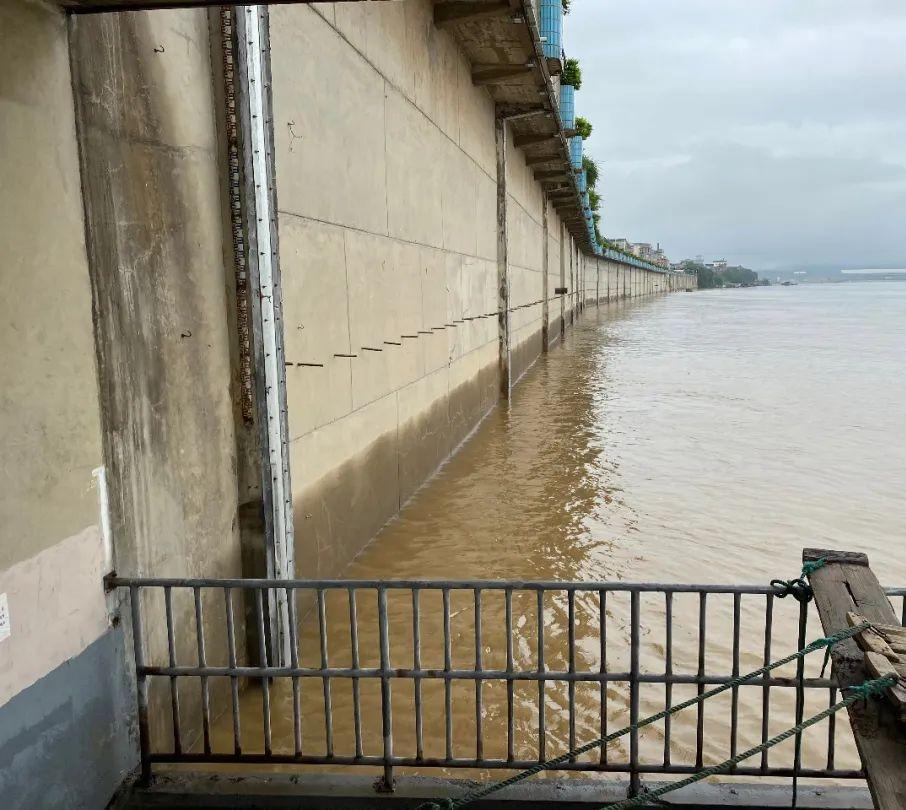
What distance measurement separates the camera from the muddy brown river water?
5316 mm

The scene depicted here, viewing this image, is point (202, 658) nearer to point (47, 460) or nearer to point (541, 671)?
point (47, 460)

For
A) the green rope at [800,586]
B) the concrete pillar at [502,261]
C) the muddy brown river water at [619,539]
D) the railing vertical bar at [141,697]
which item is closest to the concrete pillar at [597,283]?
the muddy brown river water at [619,539]

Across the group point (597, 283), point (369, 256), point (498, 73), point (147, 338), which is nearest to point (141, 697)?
point (147, 338)

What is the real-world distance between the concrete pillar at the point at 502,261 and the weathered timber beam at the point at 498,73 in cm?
283

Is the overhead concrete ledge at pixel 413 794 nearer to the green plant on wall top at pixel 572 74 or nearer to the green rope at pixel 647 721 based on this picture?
the green rope at pixel 647 721

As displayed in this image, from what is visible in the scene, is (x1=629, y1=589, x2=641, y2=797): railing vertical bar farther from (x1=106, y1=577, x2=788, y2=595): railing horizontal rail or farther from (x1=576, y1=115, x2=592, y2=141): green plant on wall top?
(x1=576, y1=115, x2=592, y2=141): green plant on wall top

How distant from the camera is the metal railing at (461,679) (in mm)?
3961

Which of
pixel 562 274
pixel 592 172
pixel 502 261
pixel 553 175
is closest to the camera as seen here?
pixel 502 261

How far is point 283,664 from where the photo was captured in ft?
17.8

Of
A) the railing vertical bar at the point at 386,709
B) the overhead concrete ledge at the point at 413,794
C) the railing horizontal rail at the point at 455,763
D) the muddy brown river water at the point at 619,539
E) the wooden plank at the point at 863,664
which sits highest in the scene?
the wooden plank at the point at 863,664

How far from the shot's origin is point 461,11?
11992 mm

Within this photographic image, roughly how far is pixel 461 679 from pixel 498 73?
42.8 feet

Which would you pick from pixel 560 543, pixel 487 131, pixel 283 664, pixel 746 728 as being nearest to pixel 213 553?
pixel 283 664

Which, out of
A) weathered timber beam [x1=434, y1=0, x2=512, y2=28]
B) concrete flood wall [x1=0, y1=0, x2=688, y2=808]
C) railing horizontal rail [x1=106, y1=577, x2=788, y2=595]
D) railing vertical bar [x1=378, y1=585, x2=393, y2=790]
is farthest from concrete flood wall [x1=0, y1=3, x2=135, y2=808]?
weathered timber beam [x1=434, y1=0, x2=512, y2=28]
